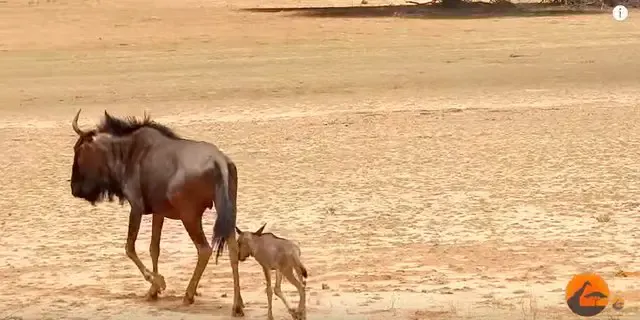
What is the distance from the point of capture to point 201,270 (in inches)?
357

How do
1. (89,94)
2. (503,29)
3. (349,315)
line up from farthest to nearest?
(503,29) → (89,94) → (349,315)

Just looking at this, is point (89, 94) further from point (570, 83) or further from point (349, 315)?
point (349, 315)

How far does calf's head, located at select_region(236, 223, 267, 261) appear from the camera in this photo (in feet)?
27.7

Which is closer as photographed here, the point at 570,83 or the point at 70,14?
the point at 570,83

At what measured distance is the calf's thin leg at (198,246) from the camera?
9.09 meters

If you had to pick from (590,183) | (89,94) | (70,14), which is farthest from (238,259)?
(70,14)

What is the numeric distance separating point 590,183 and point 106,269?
575 cm

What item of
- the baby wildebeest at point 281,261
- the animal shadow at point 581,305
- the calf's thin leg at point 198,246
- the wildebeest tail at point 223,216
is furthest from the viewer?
the calf's thin leg at point 198,246

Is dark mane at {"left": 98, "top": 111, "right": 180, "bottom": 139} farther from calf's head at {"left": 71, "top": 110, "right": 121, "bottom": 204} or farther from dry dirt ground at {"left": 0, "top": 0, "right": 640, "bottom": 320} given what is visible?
dry dirt ground at {"left": 0, "top": 0, "right": 640, "bottom": 320}
